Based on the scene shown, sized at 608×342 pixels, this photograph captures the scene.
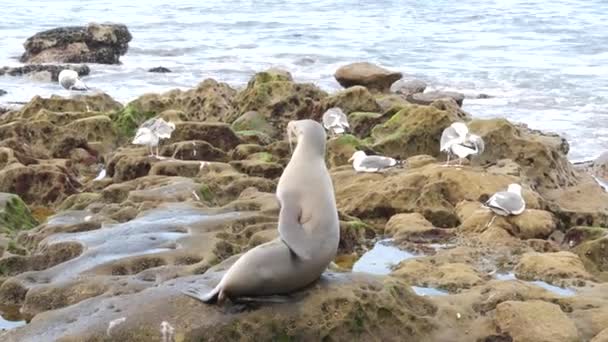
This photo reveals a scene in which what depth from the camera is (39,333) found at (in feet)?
20.5

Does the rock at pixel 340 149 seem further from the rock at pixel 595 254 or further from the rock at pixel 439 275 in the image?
the rock at pixel 439 275

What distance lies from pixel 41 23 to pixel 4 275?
104ft

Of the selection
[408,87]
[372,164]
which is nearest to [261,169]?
[372,164]

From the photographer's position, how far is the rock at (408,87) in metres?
22.2

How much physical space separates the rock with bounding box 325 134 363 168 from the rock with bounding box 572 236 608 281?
4.40 m

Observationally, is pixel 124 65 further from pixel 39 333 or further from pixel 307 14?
pixel 39 333

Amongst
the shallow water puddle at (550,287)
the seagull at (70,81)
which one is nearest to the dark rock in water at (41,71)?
the seagull at (70,81)

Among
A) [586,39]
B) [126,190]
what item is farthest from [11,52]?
[126,190]

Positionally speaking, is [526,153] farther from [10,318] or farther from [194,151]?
[10,318]

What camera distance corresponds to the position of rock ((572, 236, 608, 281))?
946 centimetres

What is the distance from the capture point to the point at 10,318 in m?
7.55

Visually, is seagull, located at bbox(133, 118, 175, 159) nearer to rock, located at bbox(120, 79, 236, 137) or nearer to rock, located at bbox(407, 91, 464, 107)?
rock, located at bbox(120, 79, 236, 137)

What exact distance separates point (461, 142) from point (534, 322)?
5.63m

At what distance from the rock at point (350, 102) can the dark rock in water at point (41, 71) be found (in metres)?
11.2
